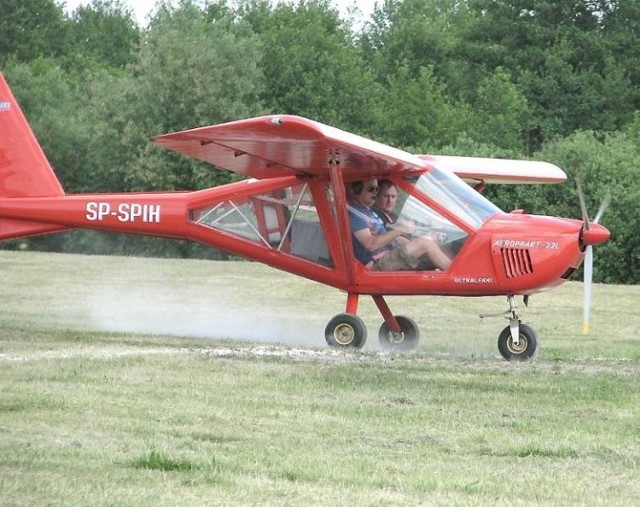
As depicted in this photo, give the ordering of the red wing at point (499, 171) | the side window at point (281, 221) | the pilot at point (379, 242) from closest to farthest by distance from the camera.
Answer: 1. the pilot at point (379, 242)
2. the side window at point (281, 221)
3. the red wing at point (499, 171)

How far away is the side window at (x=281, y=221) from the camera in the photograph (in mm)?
16281

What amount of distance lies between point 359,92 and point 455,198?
2008 inches

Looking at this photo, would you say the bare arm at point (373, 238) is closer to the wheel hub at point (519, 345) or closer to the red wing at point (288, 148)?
the red wing at point (288, 148)

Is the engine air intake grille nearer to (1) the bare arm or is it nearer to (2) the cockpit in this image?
(2) the cockpit

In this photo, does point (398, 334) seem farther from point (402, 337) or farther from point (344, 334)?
point (344, 334)

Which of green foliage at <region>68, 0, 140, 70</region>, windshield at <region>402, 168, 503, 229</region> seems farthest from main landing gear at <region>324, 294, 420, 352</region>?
green foliage at <region>68, 0, 140, 70</region>

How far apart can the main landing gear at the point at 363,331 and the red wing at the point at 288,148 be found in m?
1.59

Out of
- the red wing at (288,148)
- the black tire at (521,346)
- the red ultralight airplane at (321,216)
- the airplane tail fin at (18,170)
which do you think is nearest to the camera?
the red wing at (288,148)

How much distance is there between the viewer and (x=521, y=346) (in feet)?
50.5

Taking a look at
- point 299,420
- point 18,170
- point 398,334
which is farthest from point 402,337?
point 299,420

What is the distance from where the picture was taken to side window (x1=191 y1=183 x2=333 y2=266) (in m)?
16.3

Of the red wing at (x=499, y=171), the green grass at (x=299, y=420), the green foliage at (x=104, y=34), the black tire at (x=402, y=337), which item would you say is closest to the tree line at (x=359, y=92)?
the green foliage at (x=104, y=34)

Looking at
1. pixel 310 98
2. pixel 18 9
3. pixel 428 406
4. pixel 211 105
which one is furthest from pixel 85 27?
pixel 428 406

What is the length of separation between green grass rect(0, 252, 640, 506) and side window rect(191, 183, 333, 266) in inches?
44.7
